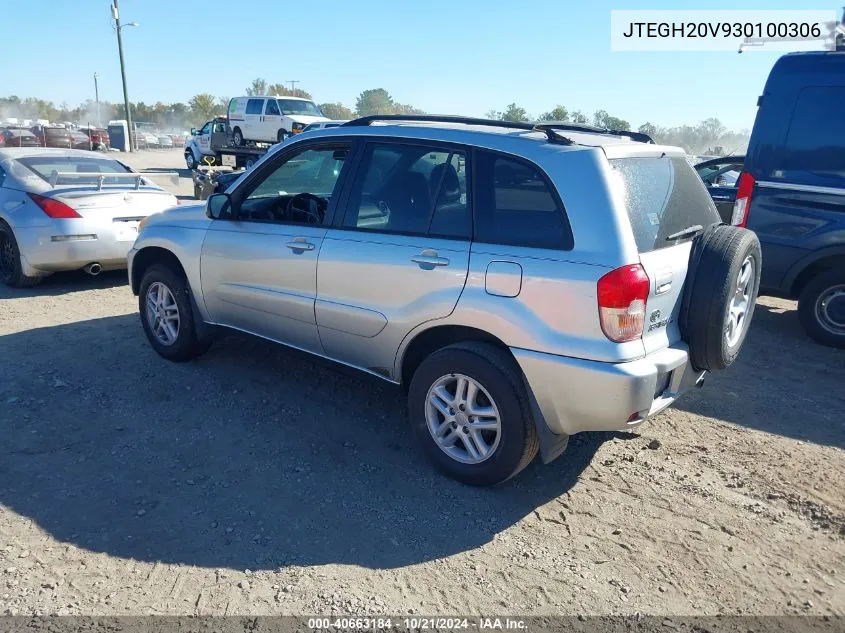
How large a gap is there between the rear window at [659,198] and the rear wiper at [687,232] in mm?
15

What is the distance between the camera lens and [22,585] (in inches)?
109

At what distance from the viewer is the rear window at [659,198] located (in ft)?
10.5

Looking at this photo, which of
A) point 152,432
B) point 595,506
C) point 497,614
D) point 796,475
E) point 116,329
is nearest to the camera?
point 497,614

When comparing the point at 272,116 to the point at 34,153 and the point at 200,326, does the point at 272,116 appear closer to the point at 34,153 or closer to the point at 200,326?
the point at 34,153

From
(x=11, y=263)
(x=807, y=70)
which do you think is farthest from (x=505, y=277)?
(x=11, y=263)

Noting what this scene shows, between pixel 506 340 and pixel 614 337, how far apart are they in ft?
1.72

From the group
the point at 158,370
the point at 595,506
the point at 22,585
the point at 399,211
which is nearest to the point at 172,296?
the point at 158,370

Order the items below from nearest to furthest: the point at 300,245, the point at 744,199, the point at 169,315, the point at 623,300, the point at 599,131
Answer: the point at 623,300
the point at 599,131
the point at 300,245
the point at 169,315
the point at 744,199

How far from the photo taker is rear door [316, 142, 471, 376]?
350 cm

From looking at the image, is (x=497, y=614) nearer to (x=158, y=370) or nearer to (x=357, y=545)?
(x=357, y=545)

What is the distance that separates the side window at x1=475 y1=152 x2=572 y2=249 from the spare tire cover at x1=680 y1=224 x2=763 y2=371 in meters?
0.84

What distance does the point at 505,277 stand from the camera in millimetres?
3236

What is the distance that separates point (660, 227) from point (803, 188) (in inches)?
139

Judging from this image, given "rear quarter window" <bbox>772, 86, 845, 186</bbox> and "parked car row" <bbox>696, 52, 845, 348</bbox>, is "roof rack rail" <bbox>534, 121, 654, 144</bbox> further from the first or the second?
"rear quarter window" <bbox>772, 86, 845, 186</bbox>
